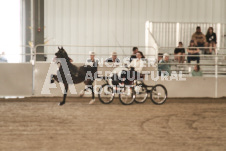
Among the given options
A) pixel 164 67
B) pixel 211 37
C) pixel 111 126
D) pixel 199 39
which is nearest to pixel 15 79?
pixel 164 67

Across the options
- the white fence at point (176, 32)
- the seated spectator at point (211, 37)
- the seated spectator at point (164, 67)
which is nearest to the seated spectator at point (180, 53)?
the seated spectator at point (164, 67)

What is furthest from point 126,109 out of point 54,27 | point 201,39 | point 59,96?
point 54,27

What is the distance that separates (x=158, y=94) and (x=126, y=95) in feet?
3.71

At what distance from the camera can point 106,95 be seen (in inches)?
595

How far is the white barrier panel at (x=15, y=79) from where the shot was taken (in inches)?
680

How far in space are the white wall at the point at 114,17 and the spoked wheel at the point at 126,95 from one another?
24.3ft

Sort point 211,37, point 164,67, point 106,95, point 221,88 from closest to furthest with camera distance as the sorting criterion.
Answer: point 106,95
point 164,67
point 221,88
point 211,37

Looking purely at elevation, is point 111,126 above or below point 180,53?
below

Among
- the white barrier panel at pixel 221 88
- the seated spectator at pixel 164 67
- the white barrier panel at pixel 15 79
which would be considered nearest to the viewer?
the white barrier panel at pixel 15 79

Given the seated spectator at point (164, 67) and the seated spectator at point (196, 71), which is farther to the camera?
the seated spectator at point (196, 71)

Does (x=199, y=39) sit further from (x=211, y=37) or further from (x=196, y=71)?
(x=196, y=71)

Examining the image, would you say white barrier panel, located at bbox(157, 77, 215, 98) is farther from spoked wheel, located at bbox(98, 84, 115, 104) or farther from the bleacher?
spoked wheel, located at bbox(98, 84, 115, 104)

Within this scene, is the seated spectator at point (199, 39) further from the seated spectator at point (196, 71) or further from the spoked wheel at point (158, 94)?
the spoked wheel at point (158, 94)

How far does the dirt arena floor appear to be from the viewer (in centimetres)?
791
